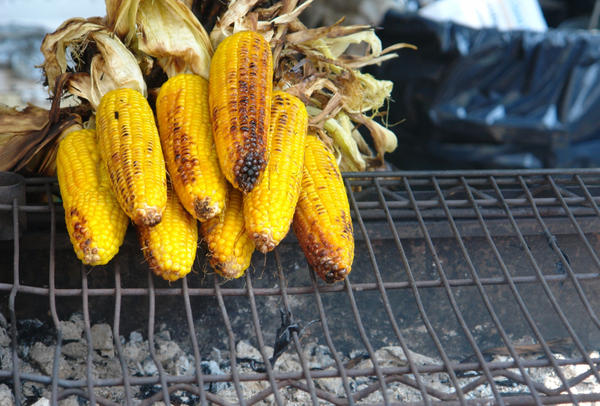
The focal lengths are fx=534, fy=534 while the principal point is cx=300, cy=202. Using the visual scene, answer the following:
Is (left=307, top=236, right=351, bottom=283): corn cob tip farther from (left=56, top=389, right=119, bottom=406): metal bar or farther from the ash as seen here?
(left=56, top=389, right=119, bottom=406): metal bar

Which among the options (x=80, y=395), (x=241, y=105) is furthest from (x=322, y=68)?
(x=80, y=395)

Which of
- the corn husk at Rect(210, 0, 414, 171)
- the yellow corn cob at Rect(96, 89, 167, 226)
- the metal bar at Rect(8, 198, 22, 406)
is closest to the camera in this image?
the metal bar at Rect(8, 198, 22, 406)

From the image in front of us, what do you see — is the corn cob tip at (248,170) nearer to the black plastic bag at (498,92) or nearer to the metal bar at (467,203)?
the metal bar at (467,203)

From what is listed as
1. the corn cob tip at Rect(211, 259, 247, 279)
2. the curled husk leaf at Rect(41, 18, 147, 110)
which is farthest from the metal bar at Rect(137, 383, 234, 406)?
the curled husk leaf at Rect(41, 18, 147, 110)

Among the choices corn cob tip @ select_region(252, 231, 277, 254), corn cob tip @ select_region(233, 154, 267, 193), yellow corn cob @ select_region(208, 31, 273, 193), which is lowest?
corn cob tip @ select_region(252, 231, 277, 254)

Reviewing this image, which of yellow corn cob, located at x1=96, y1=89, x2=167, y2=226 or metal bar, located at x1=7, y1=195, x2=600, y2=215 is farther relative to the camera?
metal bar, located at x1=7, y1=195, x2=600, y2=215

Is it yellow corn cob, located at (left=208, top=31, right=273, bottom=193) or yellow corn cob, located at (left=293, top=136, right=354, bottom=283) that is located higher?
yellow corn cob, located at (left=208, top=31, right=273, bottom=193)

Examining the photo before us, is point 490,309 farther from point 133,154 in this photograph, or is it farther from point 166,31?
point 166,31

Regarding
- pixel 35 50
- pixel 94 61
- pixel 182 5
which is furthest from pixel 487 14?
pixel 35 50

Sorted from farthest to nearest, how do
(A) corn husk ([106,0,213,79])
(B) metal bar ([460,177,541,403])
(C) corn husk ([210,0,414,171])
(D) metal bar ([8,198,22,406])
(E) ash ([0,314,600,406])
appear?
(C) corn husk ([210,0,414,171]) → (A) corn husk ([106,0,213,79]) → (E) ash ([0,314,600,406]) → (B) metal bar ([460,177,541,403]) → (D) metal bar ([8,198,22,406])
